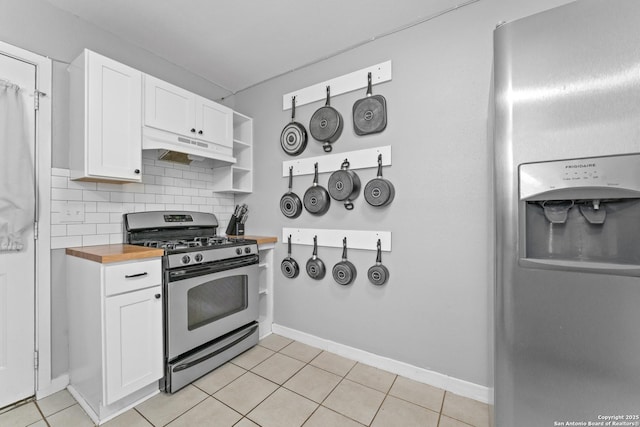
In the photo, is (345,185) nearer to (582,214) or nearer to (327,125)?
(327,125)

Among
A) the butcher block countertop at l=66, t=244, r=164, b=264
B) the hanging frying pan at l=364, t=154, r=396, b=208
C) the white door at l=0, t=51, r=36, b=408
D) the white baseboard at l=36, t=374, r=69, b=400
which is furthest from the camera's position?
the hanging frying pan at l=364, t=154, r=396, b=208

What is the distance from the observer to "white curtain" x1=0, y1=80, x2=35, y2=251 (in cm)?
157

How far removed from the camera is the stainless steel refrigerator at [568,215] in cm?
86

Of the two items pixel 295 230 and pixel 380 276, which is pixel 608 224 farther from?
pixel 295 230

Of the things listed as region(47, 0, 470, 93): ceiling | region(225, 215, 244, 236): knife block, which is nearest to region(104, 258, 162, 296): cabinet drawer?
region(225, 215, 244, 236): knife block

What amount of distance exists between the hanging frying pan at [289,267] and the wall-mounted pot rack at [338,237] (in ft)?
0.36

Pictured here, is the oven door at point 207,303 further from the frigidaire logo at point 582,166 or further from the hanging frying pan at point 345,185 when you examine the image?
the frigidaire logo at point 582,166

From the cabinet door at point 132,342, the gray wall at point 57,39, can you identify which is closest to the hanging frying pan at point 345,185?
the cabinet door at point 132,342

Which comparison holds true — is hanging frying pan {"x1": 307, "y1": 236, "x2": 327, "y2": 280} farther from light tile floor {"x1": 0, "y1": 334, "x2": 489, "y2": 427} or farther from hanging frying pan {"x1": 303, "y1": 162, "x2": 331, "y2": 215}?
light tile floor {"x1": 0, "y1": 334, "x2": 489, "y2": 427}

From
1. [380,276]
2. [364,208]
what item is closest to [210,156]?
[364,208]

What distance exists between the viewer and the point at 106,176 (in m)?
1.76

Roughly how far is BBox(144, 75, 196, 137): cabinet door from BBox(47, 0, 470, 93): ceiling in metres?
0.42

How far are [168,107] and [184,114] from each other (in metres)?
0.13

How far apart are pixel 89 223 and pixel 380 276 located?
2210mm
